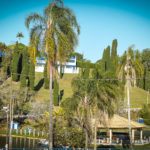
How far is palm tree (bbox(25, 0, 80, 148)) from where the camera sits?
14781 mm

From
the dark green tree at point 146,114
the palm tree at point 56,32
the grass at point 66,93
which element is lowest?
the dark green tree at point 146,114

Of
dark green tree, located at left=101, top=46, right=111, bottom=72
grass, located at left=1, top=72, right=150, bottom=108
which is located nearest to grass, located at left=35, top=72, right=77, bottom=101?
grass, located at left=1, top=72, right=150, bottom=108

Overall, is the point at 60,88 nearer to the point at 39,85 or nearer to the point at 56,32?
the point at 39,85

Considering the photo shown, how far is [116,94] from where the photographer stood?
22.0 m

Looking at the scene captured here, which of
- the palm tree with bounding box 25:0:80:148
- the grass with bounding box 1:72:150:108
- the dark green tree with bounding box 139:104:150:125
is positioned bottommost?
the dark green tree with bounding box 139:104:150:125

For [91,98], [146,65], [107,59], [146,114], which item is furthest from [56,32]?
[146,65]

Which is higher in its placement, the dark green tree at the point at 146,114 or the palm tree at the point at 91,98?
the palm tree at the point at 91,98

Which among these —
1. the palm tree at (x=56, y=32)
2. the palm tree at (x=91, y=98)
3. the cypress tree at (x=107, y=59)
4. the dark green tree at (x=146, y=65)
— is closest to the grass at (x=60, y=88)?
the cypress tree at (x=107, y=59)

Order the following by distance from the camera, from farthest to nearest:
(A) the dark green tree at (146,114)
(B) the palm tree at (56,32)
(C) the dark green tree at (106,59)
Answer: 1. (C) the dark green tree at (106,59)
2. (A) the dark green tree at (146,114)
3. (B) the palm tree at (56,32)

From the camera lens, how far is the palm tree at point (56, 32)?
1478cm

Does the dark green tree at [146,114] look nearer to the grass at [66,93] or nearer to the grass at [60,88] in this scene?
the grass at [66,93]

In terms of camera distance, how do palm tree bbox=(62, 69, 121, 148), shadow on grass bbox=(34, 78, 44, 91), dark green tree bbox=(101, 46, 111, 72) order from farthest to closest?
dark green tree bbox=(101, 46, 111, 72)
shadow on grass bbox=(34, 78, 44, 91)
palm tree bbox=(62, 69, 121, 148)

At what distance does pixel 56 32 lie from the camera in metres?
14.9

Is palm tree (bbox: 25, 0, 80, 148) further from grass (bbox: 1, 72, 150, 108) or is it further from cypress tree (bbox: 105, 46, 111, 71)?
cypress tree (bbox: 105, 46, 111, 71)
